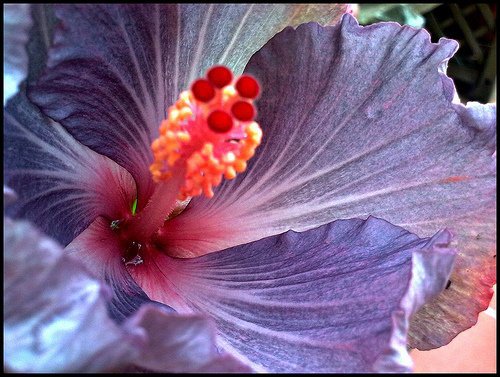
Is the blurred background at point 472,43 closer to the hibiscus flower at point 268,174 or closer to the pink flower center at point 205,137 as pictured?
the hibiscus flower at point 268,174

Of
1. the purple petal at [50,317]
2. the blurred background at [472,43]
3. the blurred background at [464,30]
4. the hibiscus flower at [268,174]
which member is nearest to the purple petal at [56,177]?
the hibiscus flower at [268,174]

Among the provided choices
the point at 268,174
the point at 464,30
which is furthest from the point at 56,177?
the point at 464,30

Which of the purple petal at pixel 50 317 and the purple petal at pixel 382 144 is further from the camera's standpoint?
the purple petal at pixel 382 144

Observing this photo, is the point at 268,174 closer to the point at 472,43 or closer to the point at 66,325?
the point at 66,325

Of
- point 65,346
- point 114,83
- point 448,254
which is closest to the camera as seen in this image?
point 65,346

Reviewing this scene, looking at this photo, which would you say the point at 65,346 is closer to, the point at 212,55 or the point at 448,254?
the point at 448,254

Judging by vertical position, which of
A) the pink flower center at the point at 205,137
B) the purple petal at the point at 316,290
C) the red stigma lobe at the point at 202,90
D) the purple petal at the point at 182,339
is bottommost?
the purple petal at the point at 316,290

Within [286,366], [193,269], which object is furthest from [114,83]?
[286,366]
